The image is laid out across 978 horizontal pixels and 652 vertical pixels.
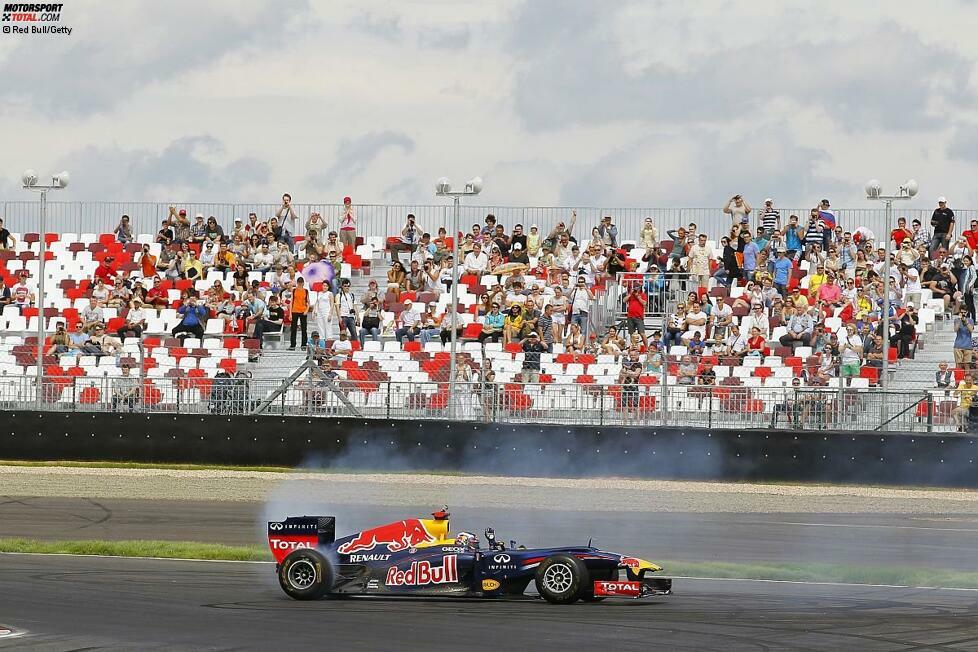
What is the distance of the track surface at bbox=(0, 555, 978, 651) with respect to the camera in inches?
430

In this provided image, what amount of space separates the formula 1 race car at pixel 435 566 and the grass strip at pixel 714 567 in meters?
2.35

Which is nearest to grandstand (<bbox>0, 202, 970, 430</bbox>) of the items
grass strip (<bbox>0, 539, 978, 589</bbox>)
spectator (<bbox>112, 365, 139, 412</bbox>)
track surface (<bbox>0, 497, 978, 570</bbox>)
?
spectator (<bbox>112, 365, 139, 412</bbox>)

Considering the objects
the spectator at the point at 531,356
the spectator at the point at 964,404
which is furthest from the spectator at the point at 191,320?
the spectator at the point at 964,404

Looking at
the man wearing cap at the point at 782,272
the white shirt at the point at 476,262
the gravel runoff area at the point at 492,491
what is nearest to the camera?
the gravel runoff area at the point at 492,491

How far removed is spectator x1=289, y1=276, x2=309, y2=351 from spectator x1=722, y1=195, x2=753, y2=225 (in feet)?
29.3

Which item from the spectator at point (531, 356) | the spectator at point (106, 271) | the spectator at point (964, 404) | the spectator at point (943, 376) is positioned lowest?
the spectator at point (964, 404)

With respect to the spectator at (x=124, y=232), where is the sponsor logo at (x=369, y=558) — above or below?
below

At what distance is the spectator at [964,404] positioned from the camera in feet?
73.8

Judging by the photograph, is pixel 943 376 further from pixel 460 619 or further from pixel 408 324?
Result: pixel 460 619

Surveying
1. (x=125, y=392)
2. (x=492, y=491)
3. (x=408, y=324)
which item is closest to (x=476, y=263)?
(x=408, y=324)

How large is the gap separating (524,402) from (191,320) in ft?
27.0

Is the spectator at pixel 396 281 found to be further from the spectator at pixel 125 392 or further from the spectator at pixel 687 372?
the spectator at pixel 687 372

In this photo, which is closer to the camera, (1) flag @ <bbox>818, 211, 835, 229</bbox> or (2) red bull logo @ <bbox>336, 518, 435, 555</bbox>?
(2) red bull logo @ <bbox>336, 518, 435, 555</bbox>

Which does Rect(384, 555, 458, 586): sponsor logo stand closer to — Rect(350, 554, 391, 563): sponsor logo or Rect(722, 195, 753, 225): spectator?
Rect(350, 554, 391, 563): sponsor logo
